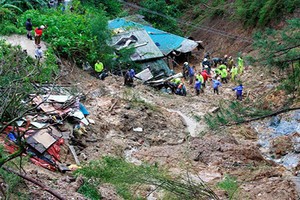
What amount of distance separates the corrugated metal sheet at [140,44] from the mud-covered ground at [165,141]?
9.52 feet

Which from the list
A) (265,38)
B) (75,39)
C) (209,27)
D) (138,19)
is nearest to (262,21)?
(209,27)

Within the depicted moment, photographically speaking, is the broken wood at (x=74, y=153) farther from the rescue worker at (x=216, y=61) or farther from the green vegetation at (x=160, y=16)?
the green vegetation at (x=160, y=16)

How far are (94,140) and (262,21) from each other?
16.9m

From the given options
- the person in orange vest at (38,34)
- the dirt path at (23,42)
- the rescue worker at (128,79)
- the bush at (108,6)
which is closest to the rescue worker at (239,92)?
the rescue worker at (128,79)

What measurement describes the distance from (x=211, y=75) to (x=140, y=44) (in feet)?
11.6

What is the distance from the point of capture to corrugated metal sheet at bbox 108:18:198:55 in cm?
2704

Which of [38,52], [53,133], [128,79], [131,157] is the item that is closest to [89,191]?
[53,133]

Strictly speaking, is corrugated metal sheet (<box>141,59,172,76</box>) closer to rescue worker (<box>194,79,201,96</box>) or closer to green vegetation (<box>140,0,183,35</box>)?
rescue worker (<box>194,79,201,96</box>)

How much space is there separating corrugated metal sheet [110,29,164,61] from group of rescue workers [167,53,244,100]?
63.8 inches

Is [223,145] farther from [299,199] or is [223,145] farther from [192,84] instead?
[192,84]

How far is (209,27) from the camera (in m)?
33.2

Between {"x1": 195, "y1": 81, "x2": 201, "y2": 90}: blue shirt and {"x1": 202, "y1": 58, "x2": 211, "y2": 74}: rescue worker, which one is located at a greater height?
{"x1": 195, "y1": 81, "x2": 201, "y2": 90}: blue shirt

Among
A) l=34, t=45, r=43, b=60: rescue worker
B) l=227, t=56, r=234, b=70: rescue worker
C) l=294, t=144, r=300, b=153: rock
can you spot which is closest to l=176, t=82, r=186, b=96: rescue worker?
l=227, t=56, r=234, b=70: rescue worker

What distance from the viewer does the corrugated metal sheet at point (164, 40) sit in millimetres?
27041
